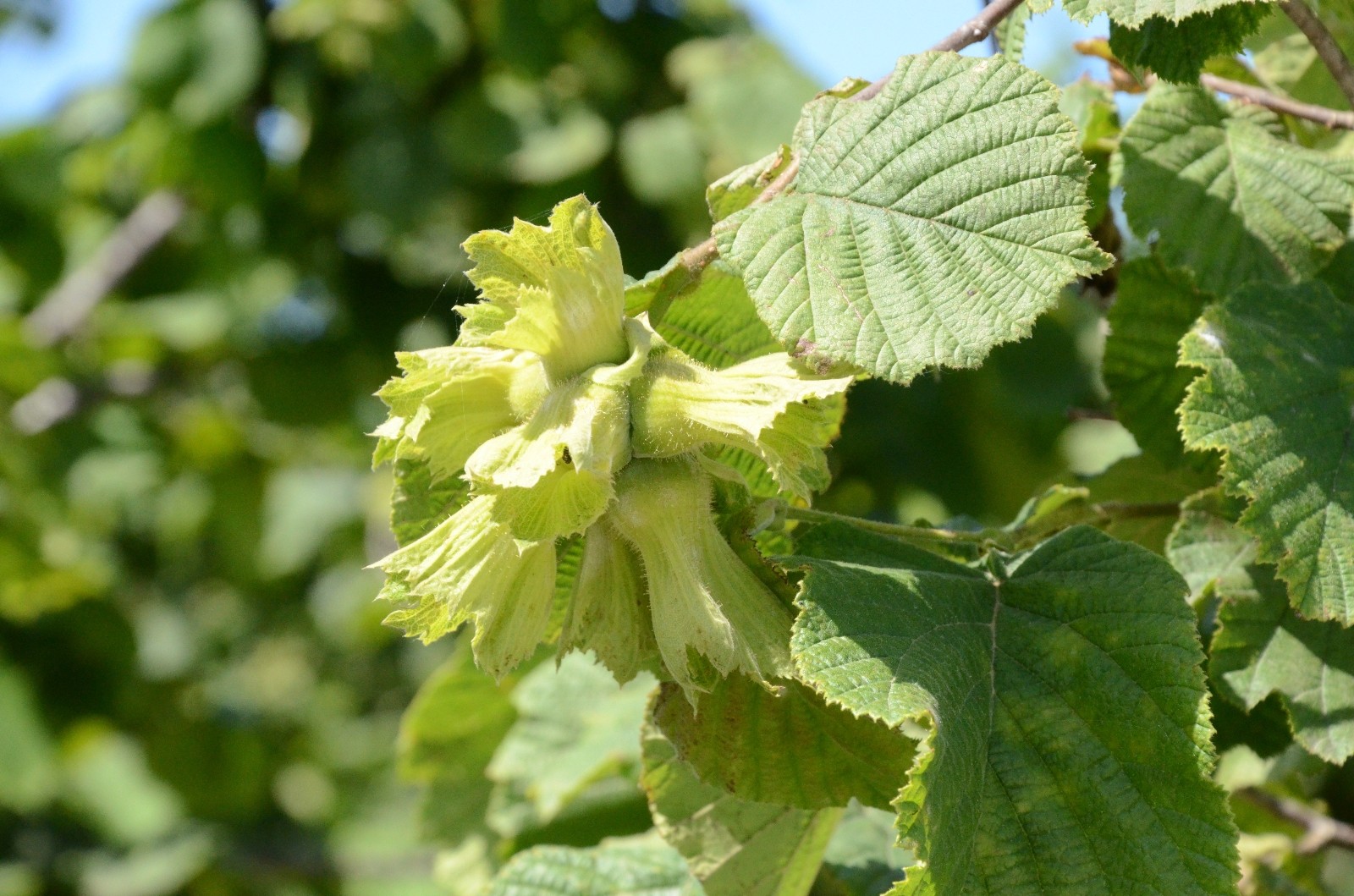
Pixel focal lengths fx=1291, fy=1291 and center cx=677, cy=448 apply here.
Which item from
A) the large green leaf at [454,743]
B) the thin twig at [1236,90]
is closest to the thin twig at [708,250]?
the thin twig at [1236,90]

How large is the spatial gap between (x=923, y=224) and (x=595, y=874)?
2.86ft

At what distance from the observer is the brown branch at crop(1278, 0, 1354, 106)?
1.07 m

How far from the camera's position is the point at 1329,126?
121 cm

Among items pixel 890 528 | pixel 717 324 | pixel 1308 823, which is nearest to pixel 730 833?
pixel 890 528

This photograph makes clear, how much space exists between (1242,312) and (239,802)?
16.0 ft

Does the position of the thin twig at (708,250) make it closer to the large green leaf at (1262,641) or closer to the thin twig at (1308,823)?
the large green leaf at (1262,641)

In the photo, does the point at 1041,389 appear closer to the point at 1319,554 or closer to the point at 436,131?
the point at 436,131

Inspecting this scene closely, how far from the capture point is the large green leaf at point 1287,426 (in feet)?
3.28

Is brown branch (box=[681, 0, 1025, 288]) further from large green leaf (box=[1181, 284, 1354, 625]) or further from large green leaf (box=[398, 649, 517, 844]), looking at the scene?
large green leaf (box=[398, 649, 517, 844])

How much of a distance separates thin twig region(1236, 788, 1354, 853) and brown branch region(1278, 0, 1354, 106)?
93 cm

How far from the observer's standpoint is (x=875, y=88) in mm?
1023

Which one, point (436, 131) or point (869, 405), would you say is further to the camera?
point (436, 131)

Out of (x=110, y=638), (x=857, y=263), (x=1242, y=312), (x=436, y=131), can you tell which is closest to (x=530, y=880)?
(x=857, y=263)

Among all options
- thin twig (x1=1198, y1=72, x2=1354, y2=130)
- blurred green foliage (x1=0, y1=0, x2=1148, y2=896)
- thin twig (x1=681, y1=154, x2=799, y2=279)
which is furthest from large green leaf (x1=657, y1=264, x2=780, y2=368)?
blurred green foliage (x1=0, y1=0, x2=1148, y2=896)
